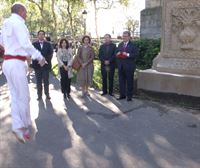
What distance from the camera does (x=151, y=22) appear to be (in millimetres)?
18422

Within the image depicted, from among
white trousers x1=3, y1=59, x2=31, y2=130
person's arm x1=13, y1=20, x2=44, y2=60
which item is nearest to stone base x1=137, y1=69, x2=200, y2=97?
white trousers x1=3, y1=59, x2=31, y2=130

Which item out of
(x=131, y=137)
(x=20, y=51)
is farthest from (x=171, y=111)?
(x=20, y=51)

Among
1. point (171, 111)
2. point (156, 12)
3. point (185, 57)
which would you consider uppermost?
point (156, 12)

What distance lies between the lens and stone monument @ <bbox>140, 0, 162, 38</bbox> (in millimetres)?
18130

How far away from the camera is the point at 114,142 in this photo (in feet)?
19.7

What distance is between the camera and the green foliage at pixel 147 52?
51.0ft

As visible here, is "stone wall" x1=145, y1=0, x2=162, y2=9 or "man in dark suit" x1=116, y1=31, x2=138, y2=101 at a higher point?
"stone wall" x1=145, y1=0, x2=162, y2=9

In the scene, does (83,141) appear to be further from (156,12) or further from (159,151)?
(156,12)

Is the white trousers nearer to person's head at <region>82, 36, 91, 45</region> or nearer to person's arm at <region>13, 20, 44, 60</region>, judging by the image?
person's arm at <region>13, 20, 44, 60</region>

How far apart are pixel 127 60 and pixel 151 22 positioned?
9416 mm

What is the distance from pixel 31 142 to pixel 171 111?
3503 mm

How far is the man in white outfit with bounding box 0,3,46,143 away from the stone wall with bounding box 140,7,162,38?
1332 cm

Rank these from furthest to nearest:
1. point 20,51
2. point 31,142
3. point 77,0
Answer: point 77,0 < point 31,142 < point 20,51

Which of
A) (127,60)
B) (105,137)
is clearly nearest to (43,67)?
(127,60)
